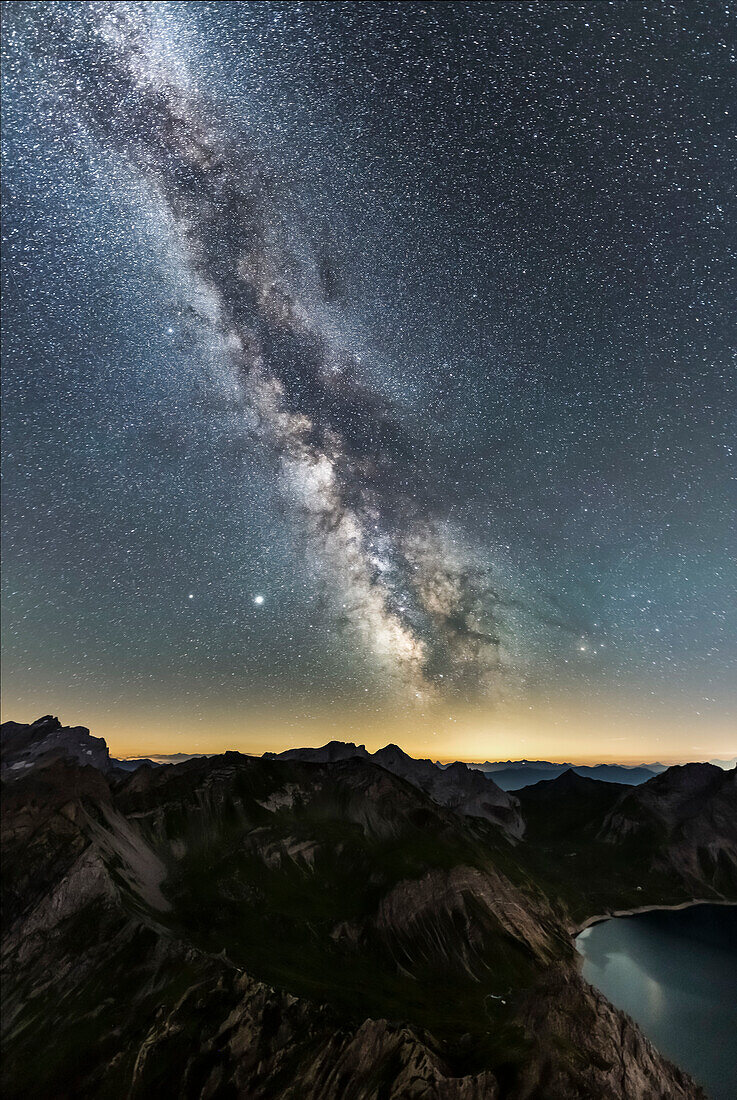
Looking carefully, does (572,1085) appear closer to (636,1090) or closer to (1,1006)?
(636,1090)

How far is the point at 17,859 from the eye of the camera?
359 feet

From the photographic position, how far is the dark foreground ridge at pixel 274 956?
66.4m

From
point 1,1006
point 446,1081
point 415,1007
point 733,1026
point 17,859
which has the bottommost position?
point 733,1026

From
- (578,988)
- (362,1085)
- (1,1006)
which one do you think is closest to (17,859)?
(1,1006)

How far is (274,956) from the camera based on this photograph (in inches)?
4439

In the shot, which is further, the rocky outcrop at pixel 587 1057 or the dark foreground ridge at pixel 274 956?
the dark foreground ridge at pixel 274 956

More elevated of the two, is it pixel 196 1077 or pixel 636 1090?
pixel 636 1090

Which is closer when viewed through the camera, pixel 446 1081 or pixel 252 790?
pixel 446 1081

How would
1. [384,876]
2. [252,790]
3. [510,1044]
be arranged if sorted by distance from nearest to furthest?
[510,1044] < [384,876] < [252,790]

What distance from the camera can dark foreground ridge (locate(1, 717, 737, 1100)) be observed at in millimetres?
66438

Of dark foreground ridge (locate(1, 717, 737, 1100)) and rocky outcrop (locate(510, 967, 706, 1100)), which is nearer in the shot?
rocky outcrop (locate(510, 967, 706, 1100))

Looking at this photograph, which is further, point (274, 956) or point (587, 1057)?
point (274, 956)

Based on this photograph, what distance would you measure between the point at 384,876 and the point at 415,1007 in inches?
2092

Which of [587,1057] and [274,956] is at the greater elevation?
[587,1057]
